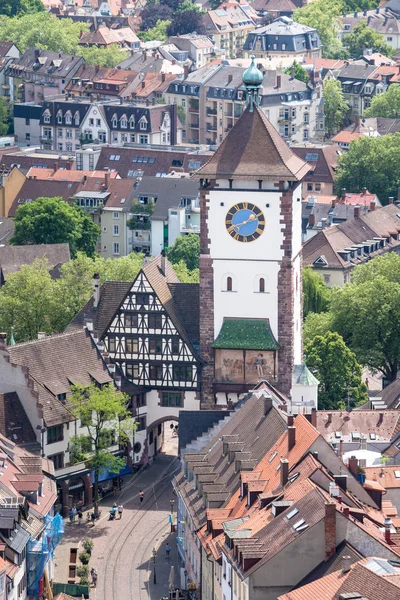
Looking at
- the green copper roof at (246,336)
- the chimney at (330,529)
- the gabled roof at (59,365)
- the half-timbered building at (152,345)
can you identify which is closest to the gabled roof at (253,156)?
the half-timbered building at (152,345)

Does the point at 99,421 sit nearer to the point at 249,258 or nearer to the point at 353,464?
the point at 249,258

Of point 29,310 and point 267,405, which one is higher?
point 29,310

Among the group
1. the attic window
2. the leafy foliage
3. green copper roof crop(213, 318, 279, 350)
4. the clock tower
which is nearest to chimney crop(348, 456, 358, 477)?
the attic window

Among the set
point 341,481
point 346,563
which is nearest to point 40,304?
point 341,481

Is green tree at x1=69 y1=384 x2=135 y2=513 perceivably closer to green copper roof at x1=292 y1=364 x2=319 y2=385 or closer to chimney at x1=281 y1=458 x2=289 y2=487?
green copper roof at x1=292 y1=364 x2=319 y2=385

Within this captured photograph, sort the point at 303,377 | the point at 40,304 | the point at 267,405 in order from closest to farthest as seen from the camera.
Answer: the point at 267,405 < the point at 303,377 < the point at 40,304

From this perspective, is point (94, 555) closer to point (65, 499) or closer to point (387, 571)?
point (65, 499)
